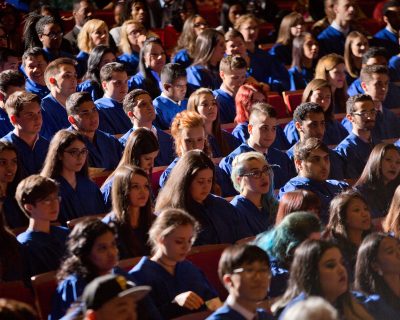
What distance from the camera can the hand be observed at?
4.00 m

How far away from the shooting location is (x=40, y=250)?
14.6ft

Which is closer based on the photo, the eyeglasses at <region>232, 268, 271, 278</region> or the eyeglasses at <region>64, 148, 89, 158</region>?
the eyeglasses at <region>232, 268, 271, 278</region>

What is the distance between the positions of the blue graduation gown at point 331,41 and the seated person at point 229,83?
2079 mm

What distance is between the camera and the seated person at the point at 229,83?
7164mm

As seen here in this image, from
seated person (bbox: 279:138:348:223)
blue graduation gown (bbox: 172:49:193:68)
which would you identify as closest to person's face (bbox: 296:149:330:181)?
seated person (bbox: 279:138:348:223)

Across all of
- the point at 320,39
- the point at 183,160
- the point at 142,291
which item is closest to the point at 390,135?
the point at 320,39

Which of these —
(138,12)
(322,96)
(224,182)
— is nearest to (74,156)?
(224,182)

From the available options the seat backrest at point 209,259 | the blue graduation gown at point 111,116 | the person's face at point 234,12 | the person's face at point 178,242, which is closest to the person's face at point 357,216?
the seat backrest at point 209,259

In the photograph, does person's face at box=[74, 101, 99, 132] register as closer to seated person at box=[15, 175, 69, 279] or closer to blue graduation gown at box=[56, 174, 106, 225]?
blue graduation gown at box=[56, 174, 106, 225]

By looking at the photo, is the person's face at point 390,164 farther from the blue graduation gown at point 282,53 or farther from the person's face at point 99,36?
the blue graduation gown at point 282,53

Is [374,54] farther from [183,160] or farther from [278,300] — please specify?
[278,300]

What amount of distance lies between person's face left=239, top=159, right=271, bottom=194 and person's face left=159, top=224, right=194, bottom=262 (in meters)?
1.05

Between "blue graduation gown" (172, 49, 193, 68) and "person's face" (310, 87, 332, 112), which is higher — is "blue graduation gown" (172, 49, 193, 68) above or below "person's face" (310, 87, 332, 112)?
above

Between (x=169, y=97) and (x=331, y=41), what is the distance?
2782 millimetres
